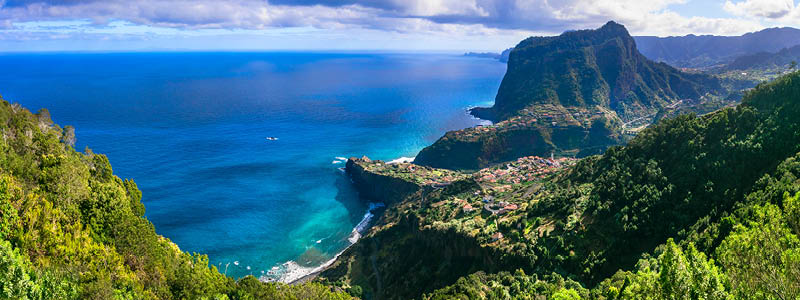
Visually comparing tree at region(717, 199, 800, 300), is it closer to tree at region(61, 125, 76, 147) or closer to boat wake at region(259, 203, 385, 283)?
boat wake at region(259, 203, 385, 283)

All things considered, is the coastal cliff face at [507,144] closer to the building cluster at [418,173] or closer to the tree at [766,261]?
the building cluster at [418,173]

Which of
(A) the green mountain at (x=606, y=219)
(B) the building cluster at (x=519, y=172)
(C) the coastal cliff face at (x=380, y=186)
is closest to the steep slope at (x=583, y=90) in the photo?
(B) the building cluster at (x=519, y=172)

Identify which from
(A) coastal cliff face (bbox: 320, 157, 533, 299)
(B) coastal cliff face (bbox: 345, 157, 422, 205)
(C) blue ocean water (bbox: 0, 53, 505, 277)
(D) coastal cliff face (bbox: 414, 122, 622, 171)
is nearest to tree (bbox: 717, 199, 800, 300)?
(A) coastal cliff face (bbox: 320, 157, 533, 299)

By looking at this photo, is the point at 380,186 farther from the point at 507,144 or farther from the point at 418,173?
the point at 507,144

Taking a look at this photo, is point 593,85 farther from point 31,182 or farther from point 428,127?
point 31,182

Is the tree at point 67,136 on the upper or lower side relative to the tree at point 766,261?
upper

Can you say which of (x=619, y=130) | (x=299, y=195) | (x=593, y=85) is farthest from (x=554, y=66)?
(x=299, y=195)
